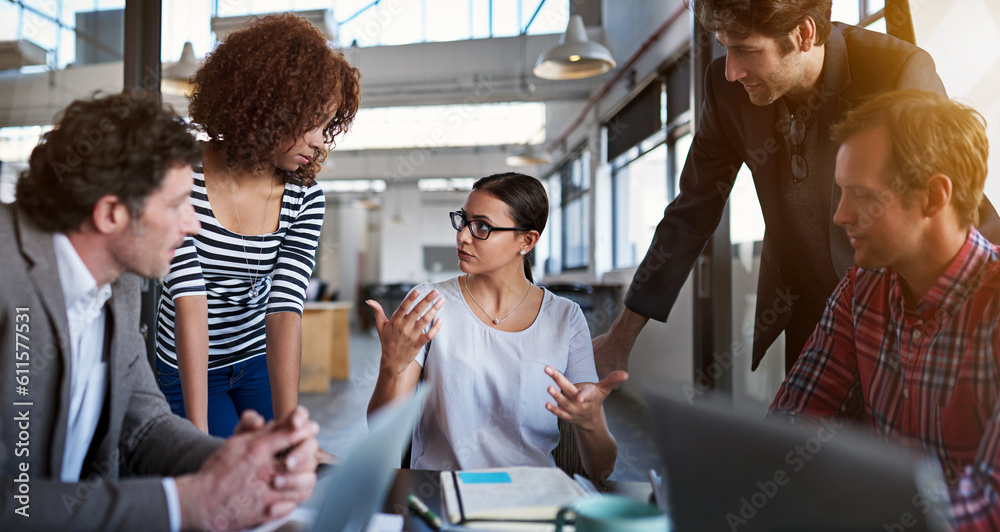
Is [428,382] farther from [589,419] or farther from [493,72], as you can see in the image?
[493,72]

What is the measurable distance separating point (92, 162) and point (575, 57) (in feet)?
13.4

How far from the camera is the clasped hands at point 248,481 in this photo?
31.3 inches

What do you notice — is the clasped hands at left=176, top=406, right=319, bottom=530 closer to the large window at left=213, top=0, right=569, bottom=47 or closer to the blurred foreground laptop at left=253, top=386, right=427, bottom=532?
the blurred foreground laptop at left=253, top=386, right=427, bottom=532

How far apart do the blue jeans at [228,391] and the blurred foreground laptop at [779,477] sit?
4.37 feet

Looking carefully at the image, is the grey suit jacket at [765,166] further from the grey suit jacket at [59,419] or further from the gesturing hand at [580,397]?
the grey suit jacket at [59,419]

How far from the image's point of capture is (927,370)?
103 centimetres

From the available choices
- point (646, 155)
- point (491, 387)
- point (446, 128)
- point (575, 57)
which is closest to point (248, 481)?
point (491, 387)

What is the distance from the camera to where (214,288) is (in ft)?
5.40

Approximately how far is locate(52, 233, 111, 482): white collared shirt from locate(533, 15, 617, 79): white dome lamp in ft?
13.1

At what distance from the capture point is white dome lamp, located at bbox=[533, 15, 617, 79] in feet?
14.8

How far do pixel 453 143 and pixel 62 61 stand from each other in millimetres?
8858

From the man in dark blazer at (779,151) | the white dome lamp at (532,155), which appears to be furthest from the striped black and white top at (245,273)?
the white dome lamp at (532,155)

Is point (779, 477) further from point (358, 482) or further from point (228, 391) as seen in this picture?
point (228, 391)

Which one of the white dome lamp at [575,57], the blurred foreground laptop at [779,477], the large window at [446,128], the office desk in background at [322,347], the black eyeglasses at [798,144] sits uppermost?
the large window at [446,128]
